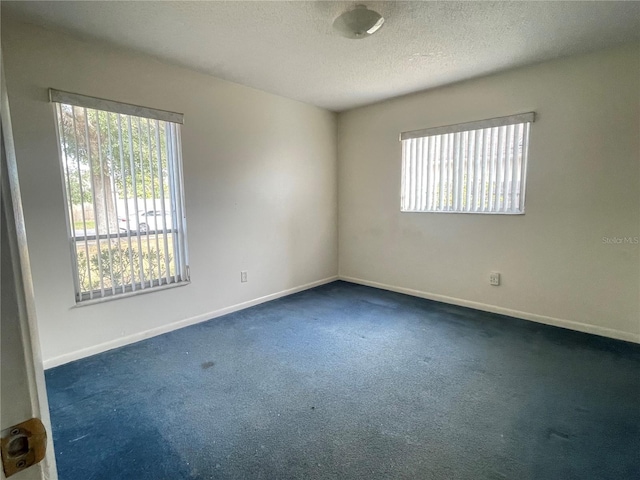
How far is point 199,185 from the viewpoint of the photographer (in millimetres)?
3041

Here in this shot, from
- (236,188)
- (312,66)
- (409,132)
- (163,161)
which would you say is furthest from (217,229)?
(409,132)

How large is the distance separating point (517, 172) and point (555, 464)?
2456mm

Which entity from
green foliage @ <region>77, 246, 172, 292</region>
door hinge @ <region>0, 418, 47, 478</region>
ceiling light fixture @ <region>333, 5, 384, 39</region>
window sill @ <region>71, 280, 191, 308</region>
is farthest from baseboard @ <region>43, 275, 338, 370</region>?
ceiling light fixture @ <region>333, 5, 384, 39</region>

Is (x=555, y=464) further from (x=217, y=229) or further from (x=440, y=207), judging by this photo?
(x=217, y=229)

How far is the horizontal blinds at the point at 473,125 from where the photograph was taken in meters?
2.95

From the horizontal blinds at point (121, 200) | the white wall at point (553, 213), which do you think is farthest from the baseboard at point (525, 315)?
the horizontal blinds at point (121, 200)

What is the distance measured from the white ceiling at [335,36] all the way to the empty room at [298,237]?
21 mm

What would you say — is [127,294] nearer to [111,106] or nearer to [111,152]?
[111,152]

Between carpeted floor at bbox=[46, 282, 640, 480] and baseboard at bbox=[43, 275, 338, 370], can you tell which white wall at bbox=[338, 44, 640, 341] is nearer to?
carpeted floor at bbox=[46, 282, 640, 480]

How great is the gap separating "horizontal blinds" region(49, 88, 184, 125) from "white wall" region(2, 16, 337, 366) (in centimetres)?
5

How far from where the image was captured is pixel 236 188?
11.0 ft

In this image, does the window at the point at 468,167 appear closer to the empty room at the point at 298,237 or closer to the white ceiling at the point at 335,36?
the empty room at the point at 298,237

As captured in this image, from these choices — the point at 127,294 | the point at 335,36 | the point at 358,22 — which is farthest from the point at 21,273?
the point at 127,294

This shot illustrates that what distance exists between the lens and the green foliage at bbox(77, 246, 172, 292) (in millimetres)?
2490
